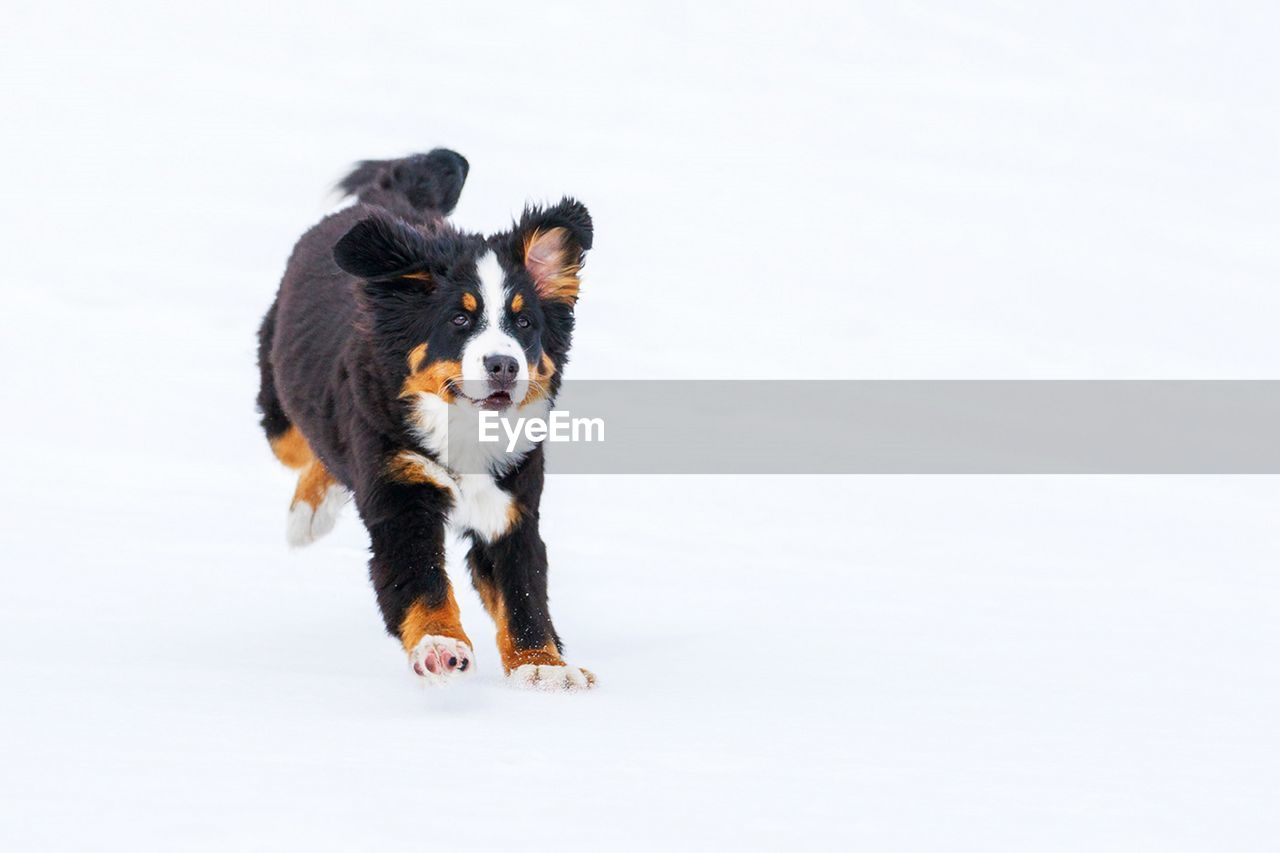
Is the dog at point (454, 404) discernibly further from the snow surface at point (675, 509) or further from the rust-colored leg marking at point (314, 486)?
the rust-colored leg marking at point (314, 486)

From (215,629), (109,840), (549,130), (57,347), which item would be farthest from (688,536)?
(549,130)

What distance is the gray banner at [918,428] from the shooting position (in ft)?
30.7

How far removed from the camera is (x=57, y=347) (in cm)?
1091

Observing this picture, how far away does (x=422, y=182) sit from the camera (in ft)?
22.8

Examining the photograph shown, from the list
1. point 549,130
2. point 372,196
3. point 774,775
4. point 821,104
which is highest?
point 821,104

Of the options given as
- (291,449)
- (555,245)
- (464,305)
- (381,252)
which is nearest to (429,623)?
(464,305)

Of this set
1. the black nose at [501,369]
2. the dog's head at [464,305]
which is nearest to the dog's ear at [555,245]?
the dog's head at [464,305]

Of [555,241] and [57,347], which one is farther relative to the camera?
[57,347]

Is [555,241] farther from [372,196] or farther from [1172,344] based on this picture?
[1172,344]

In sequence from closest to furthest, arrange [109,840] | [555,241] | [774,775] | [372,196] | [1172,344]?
[109,840], [774,775], [555,241], [372,196], [1172,344]

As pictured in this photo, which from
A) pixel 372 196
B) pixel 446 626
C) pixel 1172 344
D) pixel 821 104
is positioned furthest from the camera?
pixel 821 104

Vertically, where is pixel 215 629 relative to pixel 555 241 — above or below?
below

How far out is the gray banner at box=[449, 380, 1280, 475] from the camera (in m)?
9.36

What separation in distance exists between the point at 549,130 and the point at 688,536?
44.1ft
